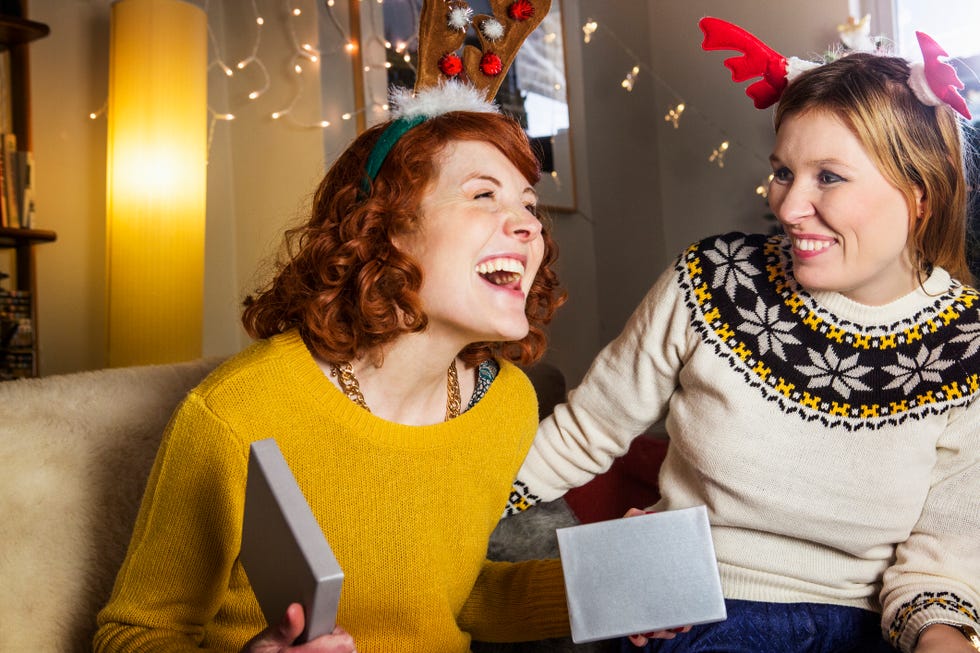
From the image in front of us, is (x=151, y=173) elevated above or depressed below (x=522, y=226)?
above

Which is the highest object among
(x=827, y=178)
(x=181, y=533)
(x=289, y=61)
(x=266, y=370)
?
(x=289, y=61)

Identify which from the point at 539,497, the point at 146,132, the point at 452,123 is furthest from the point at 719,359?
the point at 146,132

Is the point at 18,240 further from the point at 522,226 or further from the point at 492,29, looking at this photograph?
the point at 522,226

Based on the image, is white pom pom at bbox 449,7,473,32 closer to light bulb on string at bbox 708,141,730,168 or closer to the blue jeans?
the blue jeans

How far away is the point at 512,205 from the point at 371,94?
218cm

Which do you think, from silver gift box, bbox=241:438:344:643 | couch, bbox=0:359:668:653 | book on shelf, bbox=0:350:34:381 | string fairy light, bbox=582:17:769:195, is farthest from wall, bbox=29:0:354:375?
silver gift box, bbox=241:438:344:643

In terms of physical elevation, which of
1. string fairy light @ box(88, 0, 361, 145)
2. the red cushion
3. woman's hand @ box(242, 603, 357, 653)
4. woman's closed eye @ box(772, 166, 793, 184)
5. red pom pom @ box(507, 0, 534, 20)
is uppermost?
string fairy light @ box(88, 0, 361, 145)

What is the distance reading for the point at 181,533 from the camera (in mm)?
967

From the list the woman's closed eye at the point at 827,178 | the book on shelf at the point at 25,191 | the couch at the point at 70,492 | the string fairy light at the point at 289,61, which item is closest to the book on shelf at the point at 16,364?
the book on shelf at the point at 25,191

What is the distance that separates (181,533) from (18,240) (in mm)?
2191

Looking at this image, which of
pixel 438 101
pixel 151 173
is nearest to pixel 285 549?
pixel 438 101

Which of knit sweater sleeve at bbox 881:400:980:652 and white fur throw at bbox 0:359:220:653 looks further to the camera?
knit sweater sleeve at bbox 881:400:980:652

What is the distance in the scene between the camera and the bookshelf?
271 cm

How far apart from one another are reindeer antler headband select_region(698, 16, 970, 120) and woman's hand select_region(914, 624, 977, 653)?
0.63 m
